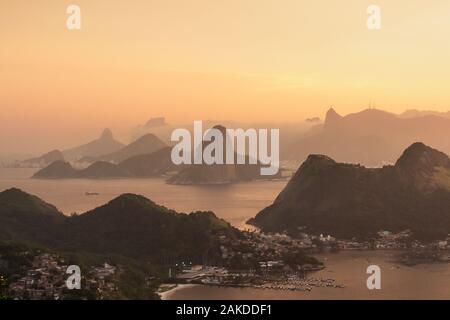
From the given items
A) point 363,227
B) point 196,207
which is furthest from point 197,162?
point 363,227

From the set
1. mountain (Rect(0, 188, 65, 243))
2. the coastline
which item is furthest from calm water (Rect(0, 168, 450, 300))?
mountain (Rect(0, 188, 65, 243))

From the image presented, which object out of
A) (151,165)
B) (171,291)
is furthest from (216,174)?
(171,291)

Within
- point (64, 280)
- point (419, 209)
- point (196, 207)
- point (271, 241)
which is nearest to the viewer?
point (64, 280)

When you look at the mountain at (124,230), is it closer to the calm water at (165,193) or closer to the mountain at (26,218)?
the mountain at (26,218)

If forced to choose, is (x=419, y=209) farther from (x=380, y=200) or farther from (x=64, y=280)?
(x=64, y=280)

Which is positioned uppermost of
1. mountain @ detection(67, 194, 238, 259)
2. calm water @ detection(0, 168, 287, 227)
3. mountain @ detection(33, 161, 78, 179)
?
mountain @ detection(67, 194, 238, 259)

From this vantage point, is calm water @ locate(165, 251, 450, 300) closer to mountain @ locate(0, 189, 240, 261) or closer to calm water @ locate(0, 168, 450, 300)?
calm water @ locate(0, 168, 450, 300)

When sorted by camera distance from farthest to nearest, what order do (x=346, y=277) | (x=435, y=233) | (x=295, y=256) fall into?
(x=435, y=233) < (x=295, y=256) < (x=346, y=277)
